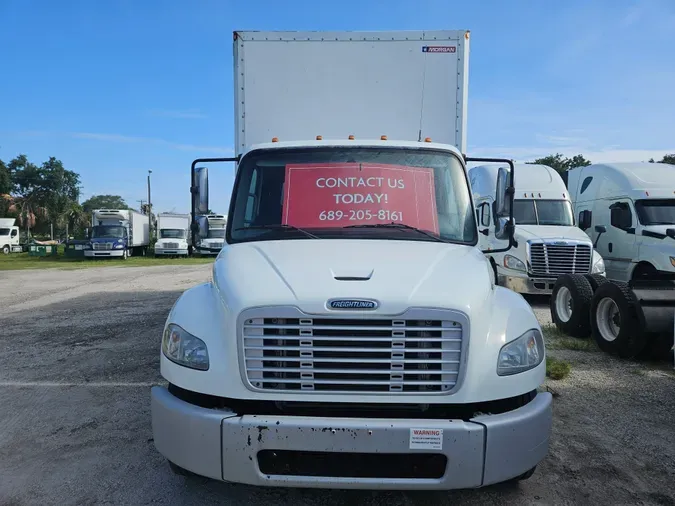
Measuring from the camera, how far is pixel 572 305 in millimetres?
7949

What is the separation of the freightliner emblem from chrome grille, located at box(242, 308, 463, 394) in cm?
6

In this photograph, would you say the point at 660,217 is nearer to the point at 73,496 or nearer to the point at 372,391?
the point at 372,391

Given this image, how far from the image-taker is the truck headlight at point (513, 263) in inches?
456

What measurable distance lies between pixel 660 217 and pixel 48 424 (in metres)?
11.9

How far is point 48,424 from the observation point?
4.65m

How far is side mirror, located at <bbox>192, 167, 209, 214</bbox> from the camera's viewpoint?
4.82m

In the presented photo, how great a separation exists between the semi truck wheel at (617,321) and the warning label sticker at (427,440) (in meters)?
4.61

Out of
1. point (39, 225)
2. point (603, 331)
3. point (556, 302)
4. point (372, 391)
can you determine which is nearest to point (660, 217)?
point (556, 302)

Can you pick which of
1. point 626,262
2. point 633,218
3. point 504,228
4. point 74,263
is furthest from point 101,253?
point 504,228

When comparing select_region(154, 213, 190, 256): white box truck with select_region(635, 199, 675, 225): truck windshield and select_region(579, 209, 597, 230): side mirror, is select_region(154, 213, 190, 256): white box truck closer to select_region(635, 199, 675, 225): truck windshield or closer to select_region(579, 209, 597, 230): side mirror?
select_region(579, 209, 597, 230): side mirror

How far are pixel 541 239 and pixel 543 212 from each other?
4.97 ft

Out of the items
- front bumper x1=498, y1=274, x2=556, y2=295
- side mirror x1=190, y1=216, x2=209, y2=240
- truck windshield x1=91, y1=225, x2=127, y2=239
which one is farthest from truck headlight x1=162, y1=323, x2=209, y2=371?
→ truck windshield x1=91, y1=225, x2=127, y2=239

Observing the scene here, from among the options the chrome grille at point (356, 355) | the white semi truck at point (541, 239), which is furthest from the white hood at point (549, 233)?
the chrome grille at point (356, 355)

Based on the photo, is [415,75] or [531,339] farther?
[415,75]
